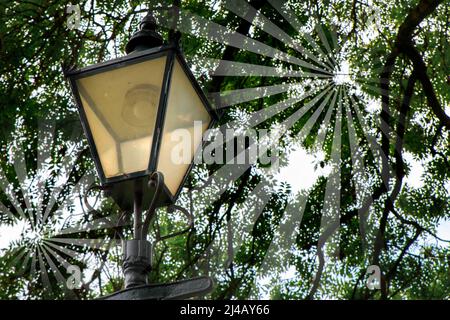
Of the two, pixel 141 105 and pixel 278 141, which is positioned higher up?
pixel 278 141

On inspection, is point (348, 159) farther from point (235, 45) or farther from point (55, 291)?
point (55, 291)

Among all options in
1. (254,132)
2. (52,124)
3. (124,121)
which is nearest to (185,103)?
(124,121)

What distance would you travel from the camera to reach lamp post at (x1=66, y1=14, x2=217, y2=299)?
102 inches

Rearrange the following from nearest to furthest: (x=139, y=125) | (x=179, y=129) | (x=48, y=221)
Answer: (x=139, y=125), (x=179, y=129), (x=48, y=221)

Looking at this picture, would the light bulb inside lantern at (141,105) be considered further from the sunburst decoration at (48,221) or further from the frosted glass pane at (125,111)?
the sunburst decoration at (48,221)

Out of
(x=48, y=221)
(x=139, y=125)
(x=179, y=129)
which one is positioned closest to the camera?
(x=139, y=125)

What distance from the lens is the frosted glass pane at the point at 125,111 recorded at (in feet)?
8.75

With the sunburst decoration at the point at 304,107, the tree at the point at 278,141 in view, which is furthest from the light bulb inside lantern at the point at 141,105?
the sunburst decoration at the point at 304,107

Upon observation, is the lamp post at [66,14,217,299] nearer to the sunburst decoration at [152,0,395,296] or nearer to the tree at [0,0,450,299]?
the tree at [0,0,450,299]

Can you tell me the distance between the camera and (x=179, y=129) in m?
2.79

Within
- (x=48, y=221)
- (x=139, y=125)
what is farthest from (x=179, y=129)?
(x=48, y=221)

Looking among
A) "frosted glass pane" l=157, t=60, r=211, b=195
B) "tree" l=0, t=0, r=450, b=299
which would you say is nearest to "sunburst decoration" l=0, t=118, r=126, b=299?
"tree" l=0, t=0, r=450, b=299

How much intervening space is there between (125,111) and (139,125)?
0.09 metres

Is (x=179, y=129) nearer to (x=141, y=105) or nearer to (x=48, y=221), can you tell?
(x=141, y=105)
